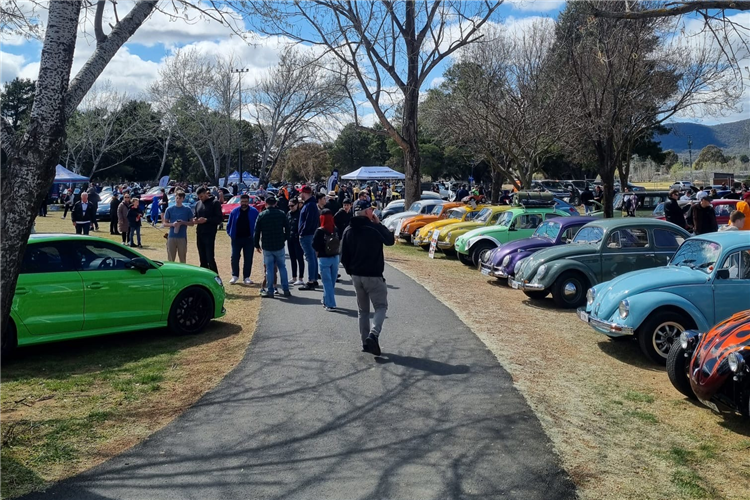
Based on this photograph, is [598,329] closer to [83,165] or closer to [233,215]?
[233,215]

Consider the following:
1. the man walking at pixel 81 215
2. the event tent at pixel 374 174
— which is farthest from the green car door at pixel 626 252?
the event tent at pixel 374 174

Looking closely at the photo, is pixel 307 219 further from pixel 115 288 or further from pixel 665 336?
pixel 665 336

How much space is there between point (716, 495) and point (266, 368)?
4558mm

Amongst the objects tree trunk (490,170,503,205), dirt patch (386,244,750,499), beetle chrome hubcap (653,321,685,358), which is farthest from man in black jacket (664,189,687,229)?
Answer: tree trunk (490,170,503,205)

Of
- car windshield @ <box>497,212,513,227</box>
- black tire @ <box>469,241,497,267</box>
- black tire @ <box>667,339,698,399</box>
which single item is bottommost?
black tire @ <box>667,339,698,399</box>

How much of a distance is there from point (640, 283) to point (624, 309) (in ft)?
1.46

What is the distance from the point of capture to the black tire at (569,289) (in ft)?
39.9

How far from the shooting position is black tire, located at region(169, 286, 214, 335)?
9617 millimetres

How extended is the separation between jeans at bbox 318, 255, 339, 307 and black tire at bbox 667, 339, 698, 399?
5497mm

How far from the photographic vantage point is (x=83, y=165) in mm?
67562

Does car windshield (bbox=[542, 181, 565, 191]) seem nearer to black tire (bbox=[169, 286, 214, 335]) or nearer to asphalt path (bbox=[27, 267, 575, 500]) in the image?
black tire (bbox=[169, 286, 214, 335])

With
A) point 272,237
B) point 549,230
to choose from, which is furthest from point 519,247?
point 272,237

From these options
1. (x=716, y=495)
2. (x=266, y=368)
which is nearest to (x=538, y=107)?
(x=266, y=368)

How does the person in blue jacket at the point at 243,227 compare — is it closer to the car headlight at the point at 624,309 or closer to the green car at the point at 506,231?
the green car at the point at 506,231
